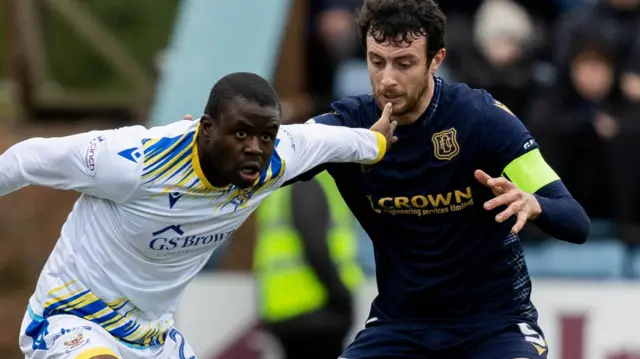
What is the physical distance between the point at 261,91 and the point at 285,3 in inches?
Answer: 213

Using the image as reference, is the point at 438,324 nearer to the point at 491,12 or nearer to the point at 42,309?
the point at 42,309

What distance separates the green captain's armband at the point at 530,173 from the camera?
5785 mm

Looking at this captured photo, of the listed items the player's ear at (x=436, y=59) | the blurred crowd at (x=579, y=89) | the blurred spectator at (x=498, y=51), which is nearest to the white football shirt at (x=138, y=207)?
the player's ear at (x=436, y=59)

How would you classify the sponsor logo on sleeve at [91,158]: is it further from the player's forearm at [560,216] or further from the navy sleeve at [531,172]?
the player's forearm at [560,216]

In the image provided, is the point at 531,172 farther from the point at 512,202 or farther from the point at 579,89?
the point at 579,89

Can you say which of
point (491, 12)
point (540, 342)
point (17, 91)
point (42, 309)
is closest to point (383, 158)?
point (540, 342)

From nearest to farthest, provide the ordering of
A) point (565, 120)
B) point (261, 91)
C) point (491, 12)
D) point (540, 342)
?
point (261, 91)
point (540, 342)
point (565, 120)
point (491, 12)

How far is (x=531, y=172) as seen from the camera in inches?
228

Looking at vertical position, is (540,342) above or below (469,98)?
below

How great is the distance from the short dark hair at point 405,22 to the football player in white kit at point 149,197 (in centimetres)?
38

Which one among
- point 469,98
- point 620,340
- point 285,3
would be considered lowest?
point 620,340

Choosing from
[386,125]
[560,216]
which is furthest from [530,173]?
[386,125]

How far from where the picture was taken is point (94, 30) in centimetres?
1261

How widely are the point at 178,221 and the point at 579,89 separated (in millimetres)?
4669
